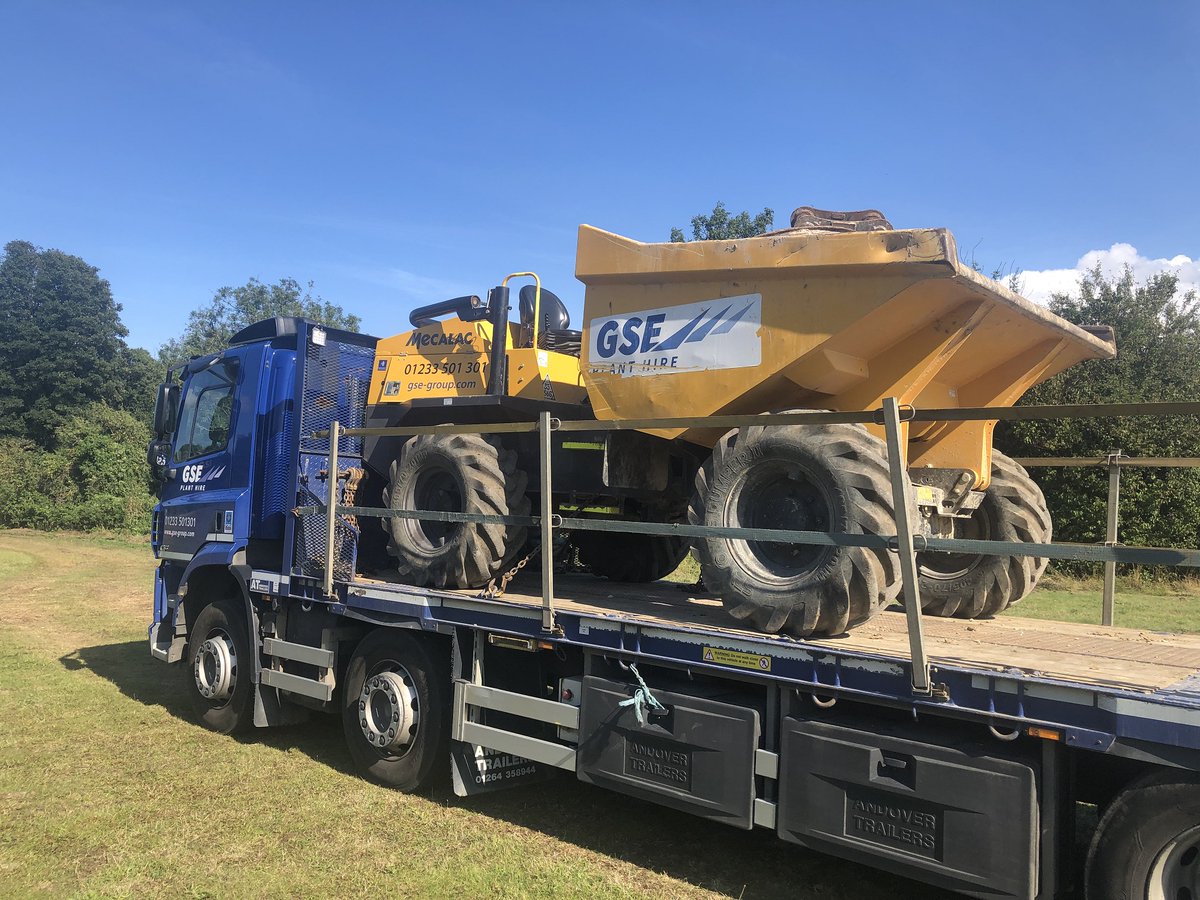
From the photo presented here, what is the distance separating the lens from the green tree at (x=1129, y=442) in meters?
16.1

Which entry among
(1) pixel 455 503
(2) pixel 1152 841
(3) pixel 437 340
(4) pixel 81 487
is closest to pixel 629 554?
(1) pixel 455 503

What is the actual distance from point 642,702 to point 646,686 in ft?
0.27

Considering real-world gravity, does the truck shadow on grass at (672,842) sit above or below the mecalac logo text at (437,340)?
below

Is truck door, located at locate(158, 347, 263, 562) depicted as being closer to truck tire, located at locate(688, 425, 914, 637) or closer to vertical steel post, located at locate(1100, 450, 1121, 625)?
truck tire, located at locate(688, 425, 914, 637)

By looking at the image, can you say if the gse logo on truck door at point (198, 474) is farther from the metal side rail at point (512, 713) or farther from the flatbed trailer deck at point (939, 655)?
the metal side rail at point (512, 713)

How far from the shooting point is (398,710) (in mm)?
5859

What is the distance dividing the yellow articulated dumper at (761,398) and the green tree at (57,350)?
158ft

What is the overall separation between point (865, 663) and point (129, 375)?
5641 cm

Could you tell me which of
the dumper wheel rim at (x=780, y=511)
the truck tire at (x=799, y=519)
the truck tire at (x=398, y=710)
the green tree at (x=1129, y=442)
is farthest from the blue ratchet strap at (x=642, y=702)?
the green tree at (x=1129, y=442)

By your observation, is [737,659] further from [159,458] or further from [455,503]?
[159,458]

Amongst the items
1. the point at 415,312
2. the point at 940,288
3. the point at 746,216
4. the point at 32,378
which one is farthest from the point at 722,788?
the point at 32,378

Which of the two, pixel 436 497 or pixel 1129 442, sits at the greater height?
pixel 1129 442

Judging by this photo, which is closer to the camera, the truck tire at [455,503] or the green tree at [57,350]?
the truck tire at [455,503]

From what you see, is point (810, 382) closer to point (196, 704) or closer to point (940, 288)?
point (940, 288)
